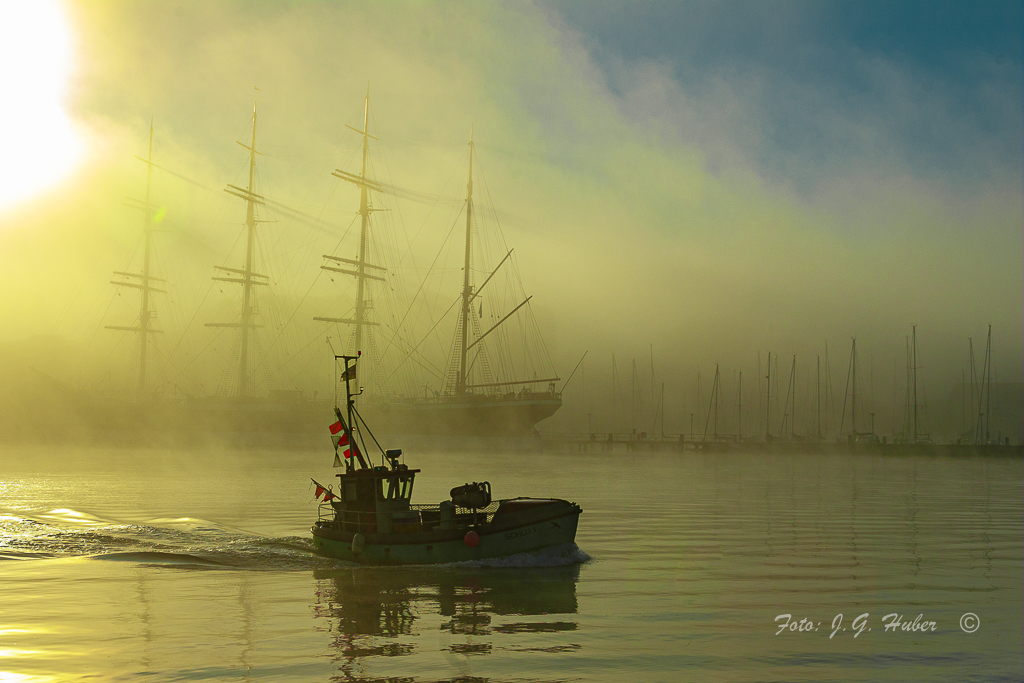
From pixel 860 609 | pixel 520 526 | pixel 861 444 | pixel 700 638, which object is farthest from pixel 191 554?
pixel 861 444

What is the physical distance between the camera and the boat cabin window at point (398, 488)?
27.1 meters

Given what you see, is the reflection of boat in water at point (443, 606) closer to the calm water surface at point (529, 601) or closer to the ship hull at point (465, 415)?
the calm water surface at point (529, 601)

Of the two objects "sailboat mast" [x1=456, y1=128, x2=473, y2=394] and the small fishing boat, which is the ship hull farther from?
the small fishing boat

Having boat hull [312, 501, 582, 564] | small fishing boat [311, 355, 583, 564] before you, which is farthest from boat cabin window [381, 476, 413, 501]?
boat hull [312, 501, 582, 564]

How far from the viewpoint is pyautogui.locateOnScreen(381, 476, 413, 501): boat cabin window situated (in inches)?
1067

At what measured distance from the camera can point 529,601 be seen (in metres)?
20.9

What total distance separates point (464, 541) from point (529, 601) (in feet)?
17.3

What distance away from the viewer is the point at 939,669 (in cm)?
1495

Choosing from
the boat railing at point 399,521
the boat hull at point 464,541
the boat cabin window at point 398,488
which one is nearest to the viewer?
the boat hull at point 464,541

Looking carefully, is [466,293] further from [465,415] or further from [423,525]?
[423,525]

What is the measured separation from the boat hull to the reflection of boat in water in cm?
53

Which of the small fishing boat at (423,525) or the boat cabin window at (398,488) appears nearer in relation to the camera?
the small fishing boat at (423,525)

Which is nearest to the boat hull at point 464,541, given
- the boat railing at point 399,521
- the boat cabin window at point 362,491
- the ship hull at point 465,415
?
the boat railing at point 399,521

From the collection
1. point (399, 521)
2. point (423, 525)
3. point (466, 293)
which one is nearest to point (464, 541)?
point (423, 525)
